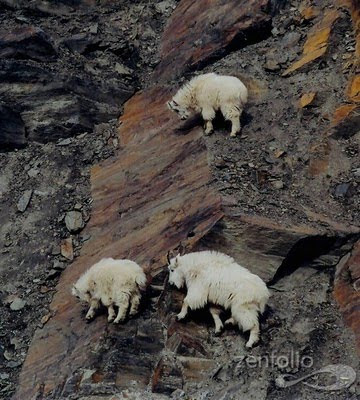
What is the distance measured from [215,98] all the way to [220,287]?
5294mm

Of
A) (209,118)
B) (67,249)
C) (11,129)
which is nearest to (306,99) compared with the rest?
(209,118)

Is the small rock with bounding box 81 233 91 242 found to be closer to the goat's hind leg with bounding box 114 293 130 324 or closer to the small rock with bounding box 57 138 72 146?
the goat's hind leg with bounding box 114 293 130 324

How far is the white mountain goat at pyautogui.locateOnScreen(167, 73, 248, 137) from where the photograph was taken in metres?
15.4

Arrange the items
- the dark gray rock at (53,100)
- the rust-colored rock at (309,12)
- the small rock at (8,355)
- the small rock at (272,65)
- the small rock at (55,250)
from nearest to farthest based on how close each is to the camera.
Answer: the small rock at (8,355), the small rock at (55,250), the small rock at (272,65), the rust-colored rock at (309,12), the dark gray rock at (53,100)

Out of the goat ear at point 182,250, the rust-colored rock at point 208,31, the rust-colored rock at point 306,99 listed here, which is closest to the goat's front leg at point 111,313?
the goat ear at point 182,250

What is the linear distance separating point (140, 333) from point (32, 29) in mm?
11025

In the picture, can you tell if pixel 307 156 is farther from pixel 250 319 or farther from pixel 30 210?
pixel 30 210

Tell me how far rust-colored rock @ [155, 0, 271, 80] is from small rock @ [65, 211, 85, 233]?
4.79 metres

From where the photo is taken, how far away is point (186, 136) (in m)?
16.2

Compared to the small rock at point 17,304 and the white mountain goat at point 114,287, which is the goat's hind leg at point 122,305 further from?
the small rock at point 17,304

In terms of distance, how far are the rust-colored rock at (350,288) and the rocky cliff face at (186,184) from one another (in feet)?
0.11

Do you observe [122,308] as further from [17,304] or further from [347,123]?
[347,123]

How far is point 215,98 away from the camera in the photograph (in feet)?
51.2

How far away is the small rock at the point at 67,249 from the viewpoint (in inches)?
613
